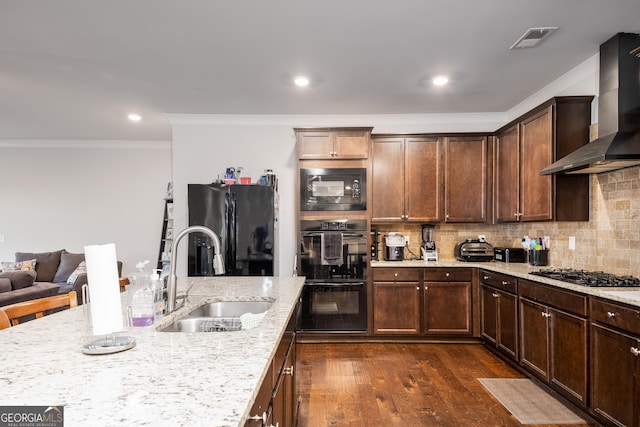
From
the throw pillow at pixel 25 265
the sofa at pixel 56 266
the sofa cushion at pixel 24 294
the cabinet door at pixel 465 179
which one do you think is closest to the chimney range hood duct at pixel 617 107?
the cabinet door at pixel 465 179

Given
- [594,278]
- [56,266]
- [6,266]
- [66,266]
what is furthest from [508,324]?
[6,266]

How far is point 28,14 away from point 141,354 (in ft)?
8.15

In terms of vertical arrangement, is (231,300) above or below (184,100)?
below

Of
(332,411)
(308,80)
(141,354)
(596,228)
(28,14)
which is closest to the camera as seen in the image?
(141,354)

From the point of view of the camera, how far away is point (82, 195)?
19.6ft

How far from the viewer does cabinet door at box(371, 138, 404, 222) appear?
419cm

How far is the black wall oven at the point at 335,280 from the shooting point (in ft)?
13.1

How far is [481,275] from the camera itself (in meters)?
3.85

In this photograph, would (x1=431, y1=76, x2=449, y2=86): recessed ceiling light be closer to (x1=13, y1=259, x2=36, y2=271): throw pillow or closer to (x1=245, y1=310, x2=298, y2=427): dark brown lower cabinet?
(x1=245, y1=310, x2=298, y2=427): dark brown lower cabinet

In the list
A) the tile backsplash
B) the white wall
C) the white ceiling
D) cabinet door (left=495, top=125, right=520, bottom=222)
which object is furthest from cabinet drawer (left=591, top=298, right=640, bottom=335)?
the white wall

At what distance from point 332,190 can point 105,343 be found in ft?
10.1

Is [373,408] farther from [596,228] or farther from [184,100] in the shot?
[184,100]

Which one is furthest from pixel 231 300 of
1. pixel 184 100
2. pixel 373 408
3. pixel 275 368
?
pixel 184 100

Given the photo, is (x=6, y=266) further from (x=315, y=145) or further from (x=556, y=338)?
(x=556, y=338)
